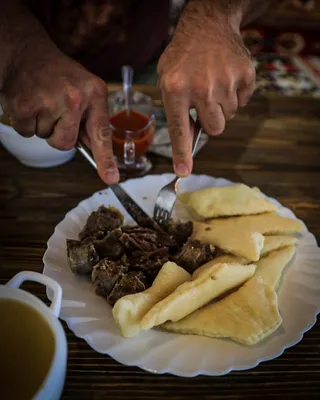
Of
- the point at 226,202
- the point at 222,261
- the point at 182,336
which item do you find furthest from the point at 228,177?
the point at 182,336

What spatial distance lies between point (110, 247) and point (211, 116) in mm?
420

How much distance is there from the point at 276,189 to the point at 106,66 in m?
0.98

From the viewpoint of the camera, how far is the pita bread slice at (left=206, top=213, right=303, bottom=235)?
1216 mm

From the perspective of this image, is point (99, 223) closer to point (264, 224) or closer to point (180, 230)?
point (180, 230)

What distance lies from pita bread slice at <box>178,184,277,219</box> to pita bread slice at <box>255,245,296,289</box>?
0.48 ft

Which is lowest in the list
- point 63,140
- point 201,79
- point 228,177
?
point 228,177

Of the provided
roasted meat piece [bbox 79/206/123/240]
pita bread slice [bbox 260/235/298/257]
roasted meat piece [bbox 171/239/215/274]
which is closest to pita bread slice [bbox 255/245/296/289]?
pita bread slice [bbox 260/235/298/257]

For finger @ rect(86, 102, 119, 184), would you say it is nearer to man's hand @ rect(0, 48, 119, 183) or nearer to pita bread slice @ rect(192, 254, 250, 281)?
man's hand @ rect(0, 48, 119, 183)

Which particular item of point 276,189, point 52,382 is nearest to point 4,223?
point 52,382

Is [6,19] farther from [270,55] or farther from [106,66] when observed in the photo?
[270,55]

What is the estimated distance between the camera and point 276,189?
4.94 feet

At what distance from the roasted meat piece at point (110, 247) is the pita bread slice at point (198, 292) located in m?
0.21

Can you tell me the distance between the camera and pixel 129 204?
1313mm

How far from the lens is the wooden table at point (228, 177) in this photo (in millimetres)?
926
